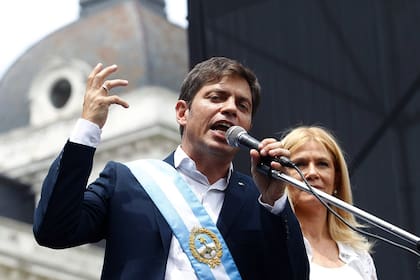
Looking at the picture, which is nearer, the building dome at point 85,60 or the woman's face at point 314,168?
the woman's face at point 314,168

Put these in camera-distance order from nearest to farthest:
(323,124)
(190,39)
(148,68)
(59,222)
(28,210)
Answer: (59,222) < (323,124) < (190,39) < (28,210) < (148,68)

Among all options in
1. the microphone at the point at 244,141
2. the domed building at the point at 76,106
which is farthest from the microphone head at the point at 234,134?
the domed building at the point at 76,106

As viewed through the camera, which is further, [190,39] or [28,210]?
[28,210]

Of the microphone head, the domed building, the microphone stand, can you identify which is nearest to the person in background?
the microphone head

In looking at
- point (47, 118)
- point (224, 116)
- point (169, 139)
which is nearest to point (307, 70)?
point (224, 116)

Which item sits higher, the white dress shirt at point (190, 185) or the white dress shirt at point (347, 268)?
the white dress shirt at point (190, 185)

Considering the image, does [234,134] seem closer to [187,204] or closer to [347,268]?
[187,204]

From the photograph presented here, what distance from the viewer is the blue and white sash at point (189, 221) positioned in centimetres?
525

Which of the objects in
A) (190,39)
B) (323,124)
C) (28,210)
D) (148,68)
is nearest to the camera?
(323,124)

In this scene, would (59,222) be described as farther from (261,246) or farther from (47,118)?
(47,118)

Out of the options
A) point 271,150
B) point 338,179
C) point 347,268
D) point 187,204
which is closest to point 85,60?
point 338,179

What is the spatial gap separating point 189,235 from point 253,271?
0.23 meters

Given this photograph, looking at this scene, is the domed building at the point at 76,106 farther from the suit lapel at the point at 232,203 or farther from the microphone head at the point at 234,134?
the microphone head at the point at 234,134

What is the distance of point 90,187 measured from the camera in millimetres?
5355
